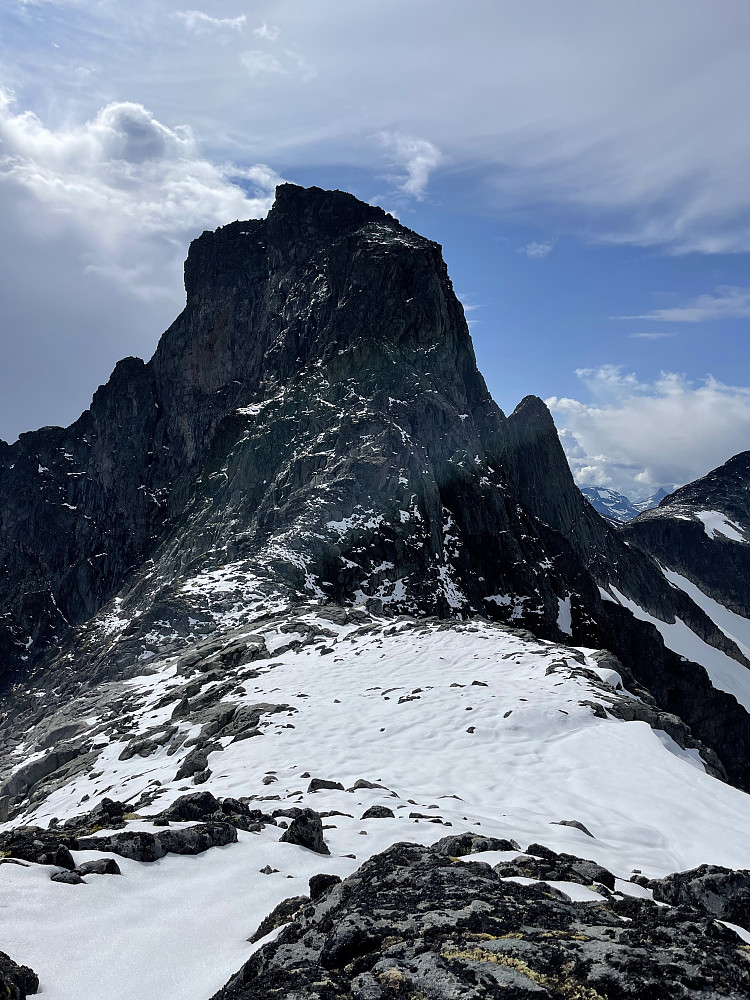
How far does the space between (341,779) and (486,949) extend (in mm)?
10502

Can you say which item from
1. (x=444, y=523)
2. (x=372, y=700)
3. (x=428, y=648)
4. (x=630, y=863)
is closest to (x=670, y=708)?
(x=444, y=523)

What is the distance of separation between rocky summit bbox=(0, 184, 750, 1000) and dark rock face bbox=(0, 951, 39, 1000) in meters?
0.04

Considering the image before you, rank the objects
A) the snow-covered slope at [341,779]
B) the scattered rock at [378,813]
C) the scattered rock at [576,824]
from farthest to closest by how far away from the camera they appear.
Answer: the scattered rock at [576,824], the scattered rock at [378,813], the snow-covered slope at [341,779]

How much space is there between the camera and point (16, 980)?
188 inches

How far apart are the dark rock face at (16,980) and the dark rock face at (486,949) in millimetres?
1440

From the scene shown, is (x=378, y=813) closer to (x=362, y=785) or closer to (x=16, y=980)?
(x=362, y=785)

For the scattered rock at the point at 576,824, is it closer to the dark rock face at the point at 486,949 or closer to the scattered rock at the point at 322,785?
the scattered rock at the point at 322,785

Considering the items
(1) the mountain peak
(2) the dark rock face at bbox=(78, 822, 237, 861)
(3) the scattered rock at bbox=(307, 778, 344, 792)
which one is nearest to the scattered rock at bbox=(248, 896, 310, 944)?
(2) the dark rock face at bbox=(78, 822, 237, 861)

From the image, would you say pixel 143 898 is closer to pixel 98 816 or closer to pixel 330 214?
pixel 98 816

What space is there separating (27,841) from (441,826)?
5.99 metres

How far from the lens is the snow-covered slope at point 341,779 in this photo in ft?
20.0

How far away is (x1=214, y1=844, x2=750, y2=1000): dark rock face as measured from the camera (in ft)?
14.5

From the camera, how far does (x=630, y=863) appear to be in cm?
1022

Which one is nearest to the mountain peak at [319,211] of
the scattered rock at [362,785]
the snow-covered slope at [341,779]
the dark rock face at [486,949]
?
the snow-covered slope at [341,779]
